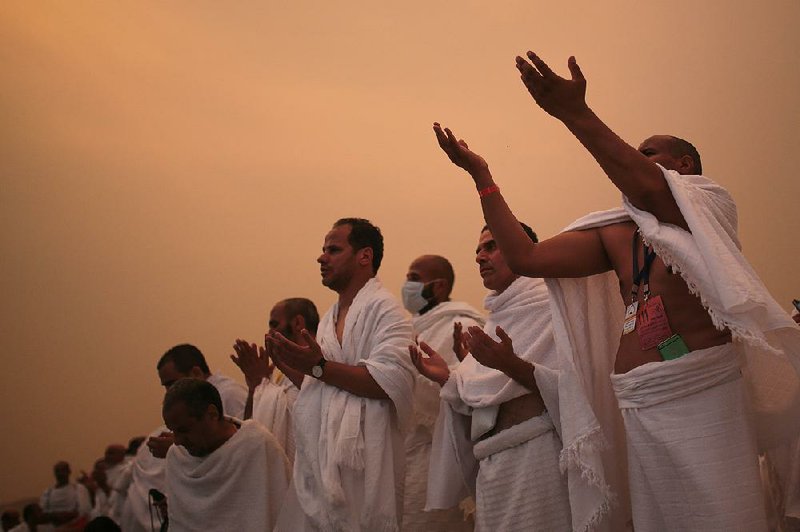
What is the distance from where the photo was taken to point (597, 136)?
231 cm

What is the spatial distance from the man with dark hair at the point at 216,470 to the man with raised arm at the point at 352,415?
305 millimetres

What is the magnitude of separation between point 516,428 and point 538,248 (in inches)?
30.7

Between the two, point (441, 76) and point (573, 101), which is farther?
point (441, 76)

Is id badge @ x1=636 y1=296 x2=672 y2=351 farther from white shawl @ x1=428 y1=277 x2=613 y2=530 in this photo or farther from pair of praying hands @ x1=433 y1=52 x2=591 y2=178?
pair of praying hands @ x1=433 y1=52 x2=591 y2=178

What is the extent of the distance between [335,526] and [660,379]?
1.62m

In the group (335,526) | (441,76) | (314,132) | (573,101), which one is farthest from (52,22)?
(573,101)

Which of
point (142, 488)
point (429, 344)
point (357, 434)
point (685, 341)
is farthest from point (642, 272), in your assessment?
point (142, 488)

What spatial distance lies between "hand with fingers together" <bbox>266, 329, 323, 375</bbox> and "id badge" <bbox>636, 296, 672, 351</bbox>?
5.01 feet

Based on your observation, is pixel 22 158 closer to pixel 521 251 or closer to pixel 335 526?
pixel 335 526

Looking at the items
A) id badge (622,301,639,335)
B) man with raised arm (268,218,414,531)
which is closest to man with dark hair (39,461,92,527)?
man with raised arm (268,218,414,531)

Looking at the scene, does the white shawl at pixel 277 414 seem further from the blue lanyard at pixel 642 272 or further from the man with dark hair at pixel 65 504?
the man with dark hair at pixel 65 504

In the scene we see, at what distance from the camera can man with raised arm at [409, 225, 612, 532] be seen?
8.70 feet

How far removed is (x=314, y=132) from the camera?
9500 millimetres

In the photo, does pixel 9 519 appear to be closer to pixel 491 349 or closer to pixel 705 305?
pixel 491 349
